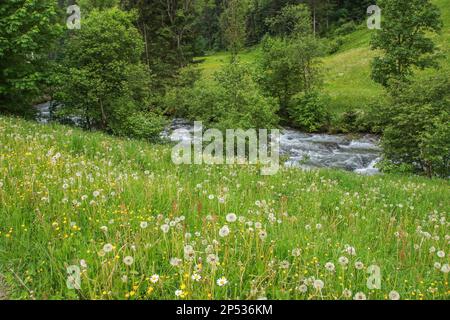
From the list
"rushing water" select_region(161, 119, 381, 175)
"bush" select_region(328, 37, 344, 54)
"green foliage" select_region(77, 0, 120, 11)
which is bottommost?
"rushing water" select_region(161, 119, 381, 175)

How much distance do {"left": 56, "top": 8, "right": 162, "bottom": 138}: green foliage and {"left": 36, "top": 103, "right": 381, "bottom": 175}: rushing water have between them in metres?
2.22

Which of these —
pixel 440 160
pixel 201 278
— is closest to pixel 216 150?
pixel 440 160

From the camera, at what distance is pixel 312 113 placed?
1412 inches

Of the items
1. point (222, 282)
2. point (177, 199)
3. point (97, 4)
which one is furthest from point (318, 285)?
point (97, 4)

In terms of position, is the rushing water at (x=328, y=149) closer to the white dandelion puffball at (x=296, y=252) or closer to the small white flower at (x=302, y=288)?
the white dandelion puffball at (x=296, y=252)

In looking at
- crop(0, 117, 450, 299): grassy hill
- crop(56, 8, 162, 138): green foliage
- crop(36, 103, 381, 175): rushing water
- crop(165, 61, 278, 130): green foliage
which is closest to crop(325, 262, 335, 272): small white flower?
crop(0, 117, 450, 299): grassy hill

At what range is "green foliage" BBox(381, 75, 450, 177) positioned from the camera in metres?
16.0

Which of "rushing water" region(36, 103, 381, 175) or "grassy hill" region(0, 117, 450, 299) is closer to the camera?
"grassy hill" region(0, 117, 450, 299)

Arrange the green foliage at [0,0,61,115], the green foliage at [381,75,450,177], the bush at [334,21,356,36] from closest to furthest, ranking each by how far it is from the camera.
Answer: the green foliage at [381,75,450,177] → the green foliage at [0,0,61,115] → the bush at [334,21,356,36]

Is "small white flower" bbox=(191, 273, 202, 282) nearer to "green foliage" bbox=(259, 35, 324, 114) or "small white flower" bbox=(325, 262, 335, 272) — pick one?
"small white flower" bbox=(325, 262, 335, 272)

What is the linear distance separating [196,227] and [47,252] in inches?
68.1

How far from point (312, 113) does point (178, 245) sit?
33389 mm

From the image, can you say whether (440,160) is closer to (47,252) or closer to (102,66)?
(47,252)

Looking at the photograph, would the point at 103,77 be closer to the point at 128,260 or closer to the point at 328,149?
the point at 328,149
